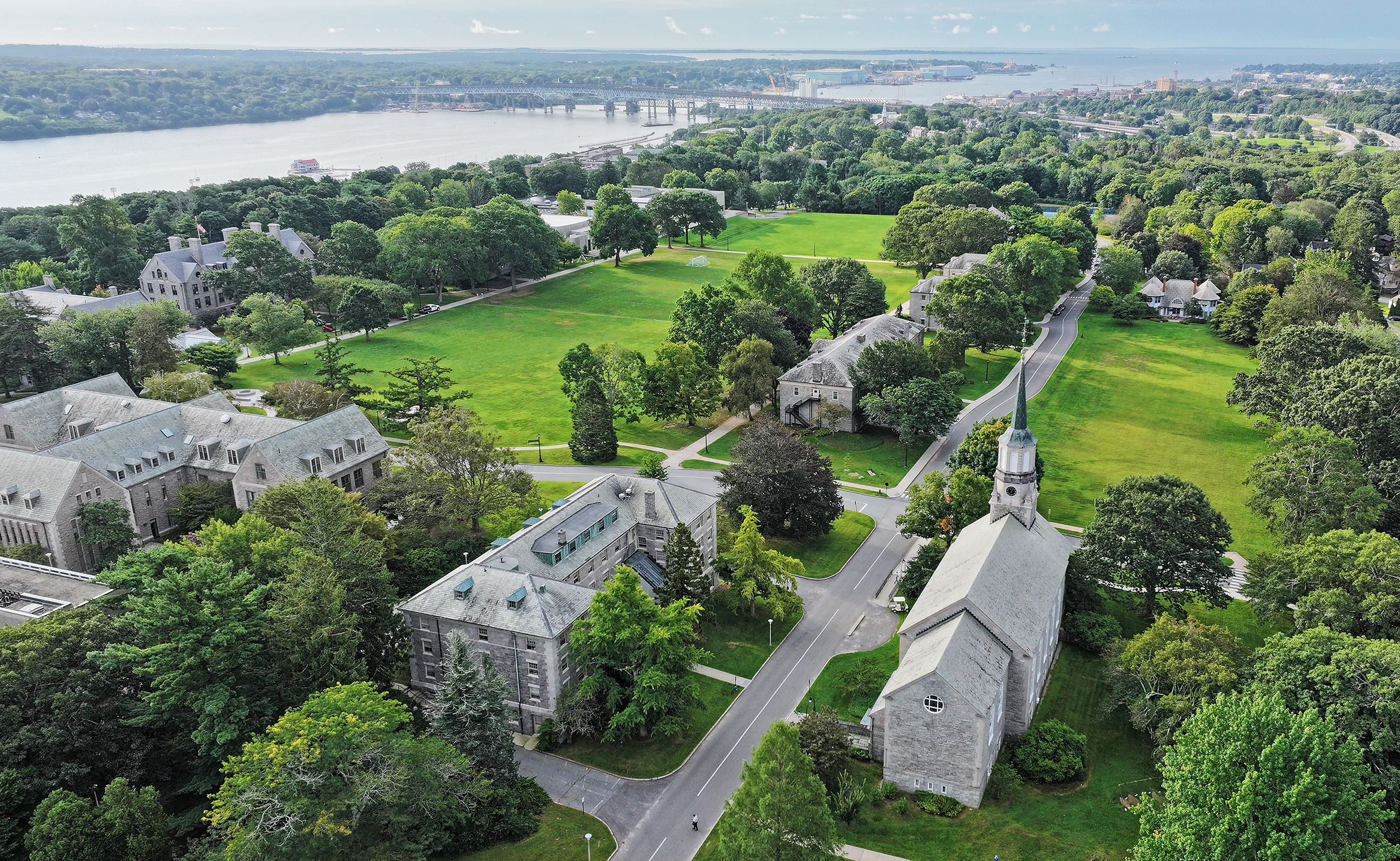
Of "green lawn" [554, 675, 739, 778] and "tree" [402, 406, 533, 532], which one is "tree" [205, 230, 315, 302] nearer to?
"tree" [402, 406, 533, 532]

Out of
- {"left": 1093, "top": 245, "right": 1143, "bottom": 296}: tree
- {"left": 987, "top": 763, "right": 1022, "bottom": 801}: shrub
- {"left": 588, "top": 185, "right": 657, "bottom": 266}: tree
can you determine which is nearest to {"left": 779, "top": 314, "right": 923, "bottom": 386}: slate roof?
{"left": 1093, "top": 245, "right": 1143, "bottom": 296}: tree

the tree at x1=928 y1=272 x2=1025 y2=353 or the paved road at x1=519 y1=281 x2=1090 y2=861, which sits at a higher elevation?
the tree at x1=928 y1=272 x2=1025 y2=353

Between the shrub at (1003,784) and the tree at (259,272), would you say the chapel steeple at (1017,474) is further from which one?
the tree at (259,272)

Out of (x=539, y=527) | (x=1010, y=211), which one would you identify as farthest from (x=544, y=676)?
(x=1010, y=211)

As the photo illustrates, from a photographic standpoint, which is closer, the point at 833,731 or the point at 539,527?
the point at 833,731

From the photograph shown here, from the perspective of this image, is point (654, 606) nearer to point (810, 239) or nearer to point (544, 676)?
point (544, 676)

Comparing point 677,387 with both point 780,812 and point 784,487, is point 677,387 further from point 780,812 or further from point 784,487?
point 780,812
